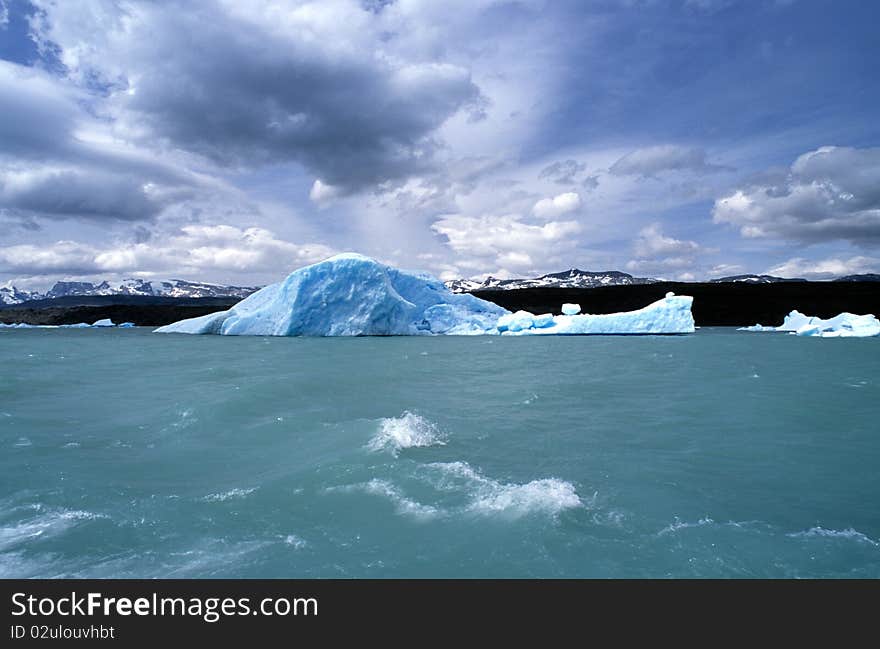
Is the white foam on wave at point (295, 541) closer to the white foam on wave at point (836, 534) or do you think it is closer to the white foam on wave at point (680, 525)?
the white foam on wave at point (680, 525)

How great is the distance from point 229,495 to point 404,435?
2.13m

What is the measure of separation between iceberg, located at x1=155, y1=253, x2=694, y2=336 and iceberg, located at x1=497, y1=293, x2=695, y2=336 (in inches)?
2.3

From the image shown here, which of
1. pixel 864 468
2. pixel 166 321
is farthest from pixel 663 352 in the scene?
pixel 166 321

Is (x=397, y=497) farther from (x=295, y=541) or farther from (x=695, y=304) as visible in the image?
(x=695, y=304)

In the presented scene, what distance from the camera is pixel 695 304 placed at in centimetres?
6384

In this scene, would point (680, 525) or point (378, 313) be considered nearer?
point (680, 525)

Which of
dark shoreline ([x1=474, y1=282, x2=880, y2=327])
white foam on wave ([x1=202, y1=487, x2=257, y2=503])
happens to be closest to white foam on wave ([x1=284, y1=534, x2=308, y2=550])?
white foam on wave ([x1=202, y1=487, x2=257, y2=503])

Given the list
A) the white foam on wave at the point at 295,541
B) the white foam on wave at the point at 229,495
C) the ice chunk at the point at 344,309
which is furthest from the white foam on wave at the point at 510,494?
the ice chunk at the point at 344,309

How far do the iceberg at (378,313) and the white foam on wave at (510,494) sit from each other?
23553mm

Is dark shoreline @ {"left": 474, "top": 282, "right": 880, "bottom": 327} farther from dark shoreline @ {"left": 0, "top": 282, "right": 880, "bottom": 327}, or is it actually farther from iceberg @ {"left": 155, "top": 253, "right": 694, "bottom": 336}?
iceberg @ {"left": 155, "top": 253, "right": 694, "bottom": 336}

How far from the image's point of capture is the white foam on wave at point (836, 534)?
3.44 m

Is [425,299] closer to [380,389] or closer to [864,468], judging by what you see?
[380,389]

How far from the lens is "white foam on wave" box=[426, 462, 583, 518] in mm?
3859

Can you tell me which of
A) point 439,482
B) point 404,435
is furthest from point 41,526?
point 404,435
